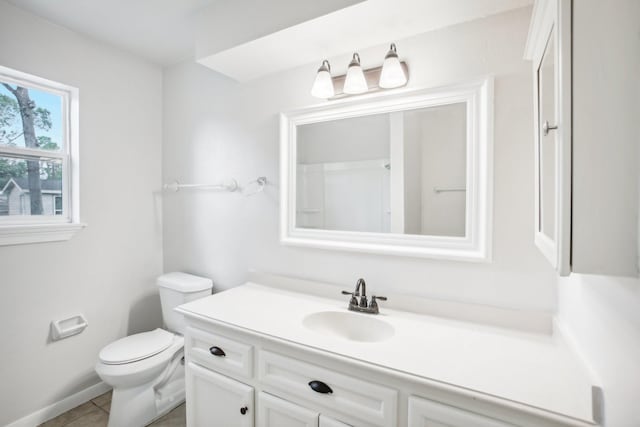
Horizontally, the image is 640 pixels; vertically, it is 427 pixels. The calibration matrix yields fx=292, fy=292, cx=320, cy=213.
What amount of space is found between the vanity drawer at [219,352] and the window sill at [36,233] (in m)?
1.14

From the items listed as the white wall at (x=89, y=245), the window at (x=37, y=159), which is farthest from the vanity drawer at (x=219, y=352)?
the window at (x=37, y=159)

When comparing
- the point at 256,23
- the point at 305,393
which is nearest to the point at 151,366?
the point at 305,393

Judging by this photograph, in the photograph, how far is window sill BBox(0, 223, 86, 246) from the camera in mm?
1622

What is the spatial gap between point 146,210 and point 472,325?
2.38m

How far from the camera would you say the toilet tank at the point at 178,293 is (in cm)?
199

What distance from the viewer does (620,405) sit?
2.06 ft

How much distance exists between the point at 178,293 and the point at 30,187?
1.10 meters

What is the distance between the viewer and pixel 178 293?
2.01 m

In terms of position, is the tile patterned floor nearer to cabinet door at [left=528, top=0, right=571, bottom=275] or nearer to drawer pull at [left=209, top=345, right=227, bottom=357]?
drawer pull at [left=209, top=345, right=227, bottom=357]

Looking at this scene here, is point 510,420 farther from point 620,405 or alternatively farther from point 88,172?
point 88,172

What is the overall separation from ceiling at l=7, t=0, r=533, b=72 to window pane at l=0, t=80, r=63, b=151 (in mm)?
468

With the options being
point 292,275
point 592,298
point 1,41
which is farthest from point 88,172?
point 592,298

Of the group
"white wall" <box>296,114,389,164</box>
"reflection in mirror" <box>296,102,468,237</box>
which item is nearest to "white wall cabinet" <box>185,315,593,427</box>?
"reflection in mirror" <box>296,102,468,237</box>

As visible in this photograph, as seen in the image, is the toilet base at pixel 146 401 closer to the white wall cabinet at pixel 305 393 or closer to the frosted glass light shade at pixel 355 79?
the white wall cabinet at pixel 305 393
